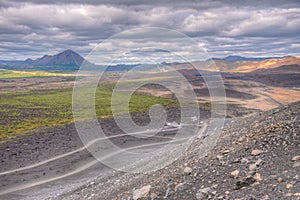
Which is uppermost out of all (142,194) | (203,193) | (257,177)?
(257,177)

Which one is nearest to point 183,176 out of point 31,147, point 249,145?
point 249,145

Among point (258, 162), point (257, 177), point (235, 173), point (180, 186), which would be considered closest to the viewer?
point (257, 177)

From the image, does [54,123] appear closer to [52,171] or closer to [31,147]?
[31,147]

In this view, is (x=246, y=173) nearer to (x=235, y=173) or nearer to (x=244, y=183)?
A: (x=235, y=173)

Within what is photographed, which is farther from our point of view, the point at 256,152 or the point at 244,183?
the point at 256,152

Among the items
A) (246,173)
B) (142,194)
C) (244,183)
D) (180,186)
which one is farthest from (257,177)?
(142,194)

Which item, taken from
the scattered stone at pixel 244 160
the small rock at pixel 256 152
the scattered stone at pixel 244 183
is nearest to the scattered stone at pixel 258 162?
the scattered stone at pixel 244 160

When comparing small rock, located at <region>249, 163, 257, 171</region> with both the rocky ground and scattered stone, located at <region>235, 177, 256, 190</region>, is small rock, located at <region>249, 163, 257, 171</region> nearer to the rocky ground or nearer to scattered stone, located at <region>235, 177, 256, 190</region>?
the rocky ground

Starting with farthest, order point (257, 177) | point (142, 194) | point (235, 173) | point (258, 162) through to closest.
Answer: point (142, 194) → point (258, 162) → point (235, 173) → point (257, 177)

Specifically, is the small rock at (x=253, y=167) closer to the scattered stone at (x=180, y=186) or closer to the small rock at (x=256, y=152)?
the small rock at (x=256, y=152)

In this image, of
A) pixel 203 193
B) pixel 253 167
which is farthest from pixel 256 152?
pixel 203 193

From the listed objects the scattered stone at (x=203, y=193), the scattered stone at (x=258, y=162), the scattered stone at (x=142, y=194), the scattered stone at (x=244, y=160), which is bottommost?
the scattered stone at (x=142, y=194)

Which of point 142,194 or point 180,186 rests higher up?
point 180,186

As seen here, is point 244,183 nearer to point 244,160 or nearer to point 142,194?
point 244,160
